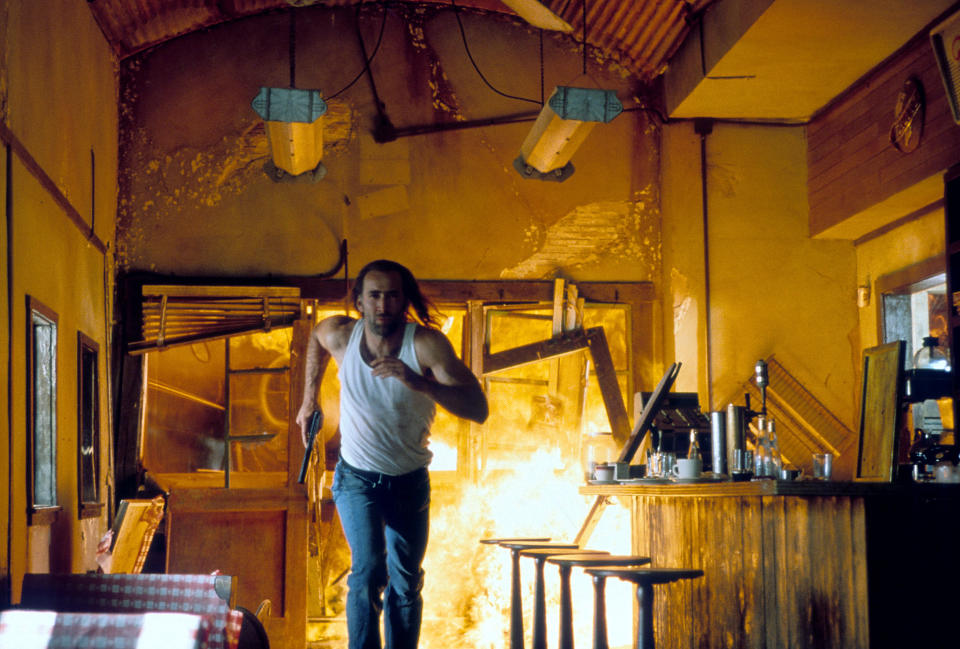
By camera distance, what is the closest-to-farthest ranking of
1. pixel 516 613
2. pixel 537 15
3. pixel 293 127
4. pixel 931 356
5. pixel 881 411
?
pixel 881 411, pixel 516 613, pixel 931 356, pixel 293 127, pixel 537 15

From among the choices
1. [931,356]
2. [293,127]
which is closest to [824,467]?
[931,356]

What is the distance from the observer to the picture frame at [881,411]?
3.68 m

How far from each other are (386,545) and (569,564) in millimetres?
791

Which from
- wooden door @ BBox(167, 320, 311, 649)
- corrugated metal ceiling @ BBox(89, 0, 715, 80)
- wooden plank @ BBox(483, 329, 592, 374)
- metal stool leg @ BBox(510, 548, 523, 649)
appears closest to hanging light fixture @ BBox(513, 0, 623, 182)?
corrugated metal ceiling @ BBox(89, 0, 715, 80)

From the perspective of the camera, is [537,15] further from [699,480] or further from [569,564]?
[569,564]

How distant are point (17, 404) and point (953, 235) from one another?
466 cm

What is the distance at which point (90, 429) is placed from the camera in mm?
6328

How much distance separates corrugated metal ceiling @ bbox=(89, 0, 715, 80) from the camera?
669 centimetres

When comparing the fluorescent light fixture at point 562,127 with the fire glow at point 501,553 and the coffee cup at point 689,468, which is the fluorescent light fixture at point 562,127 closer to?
the fire glow at point 501,553

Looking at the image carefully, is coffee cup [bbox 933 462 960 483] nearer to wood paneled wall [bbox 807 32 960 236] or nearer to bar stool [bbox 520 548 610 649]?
bar stool [bbox 520 548 610 649]

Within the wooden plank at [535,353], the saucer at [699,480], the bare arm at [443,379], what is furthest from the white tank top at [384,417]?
the wooden plank at [535,353]

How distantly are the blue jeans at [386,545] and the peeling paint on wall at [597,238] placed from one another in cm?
357

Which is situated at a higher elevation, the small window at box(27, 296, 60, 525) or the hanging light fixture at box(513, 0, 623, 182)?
the hanging light fixture at box(513, 0, 623, 182)

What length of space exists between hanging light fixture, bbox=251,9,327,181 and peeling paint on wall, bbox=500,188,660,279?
153 cm
